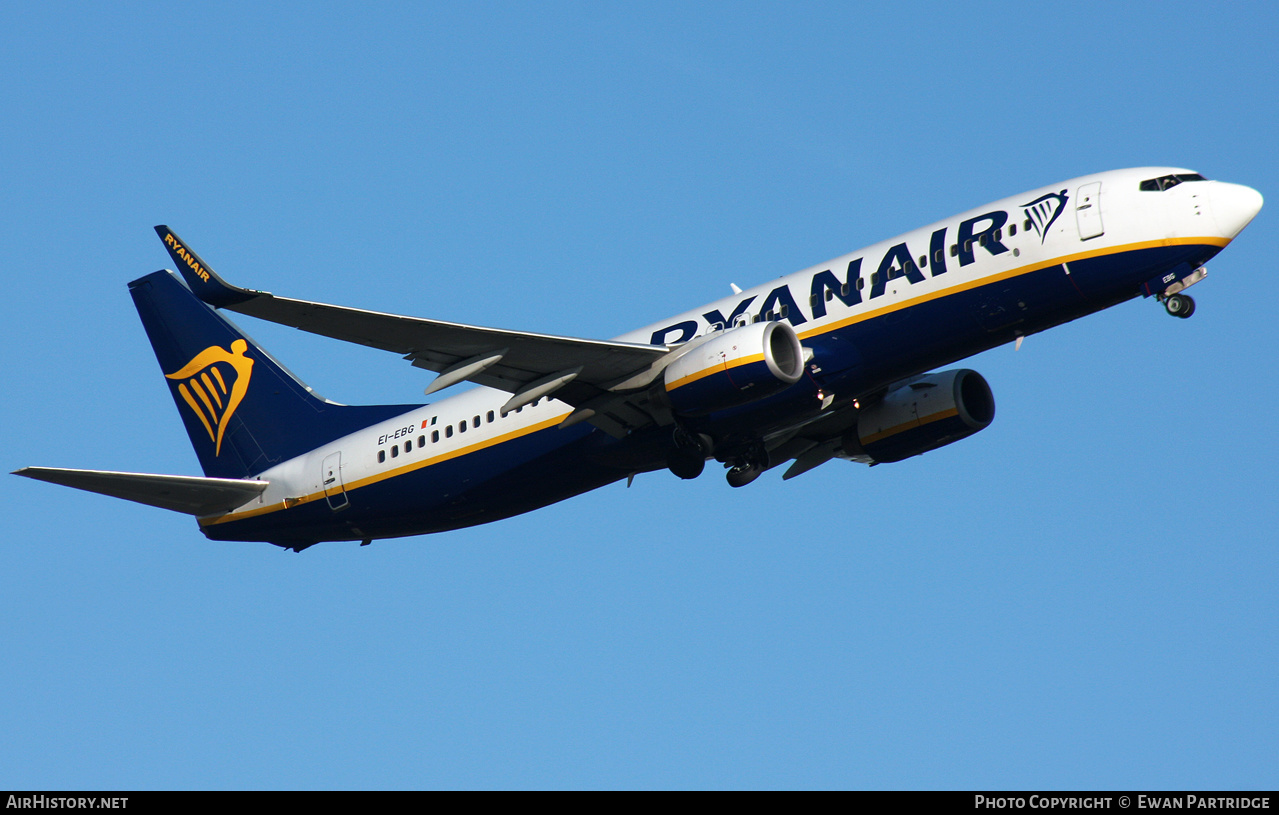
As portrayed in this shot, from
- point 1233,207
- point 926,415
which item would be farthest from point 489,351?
point 1233,207

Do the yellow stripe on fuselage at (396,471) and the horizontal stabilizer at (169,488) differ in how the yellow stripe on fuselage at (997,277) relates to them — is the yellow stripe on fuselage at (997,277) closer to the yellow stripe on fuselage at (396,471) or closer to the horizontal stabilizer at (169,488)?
the yellow stripe on fuselage at (396,471)

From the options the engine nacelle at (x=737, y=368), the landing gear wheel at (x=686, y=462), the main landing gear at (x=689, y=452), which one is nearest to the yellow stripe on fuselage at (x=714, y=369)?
the engine nacelle at (x=737, y=368)

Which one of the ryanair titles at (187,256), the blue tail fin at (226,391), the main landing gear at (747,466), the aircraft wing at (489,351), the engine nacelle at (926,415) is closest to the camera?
the aircraft wing at (489,351)

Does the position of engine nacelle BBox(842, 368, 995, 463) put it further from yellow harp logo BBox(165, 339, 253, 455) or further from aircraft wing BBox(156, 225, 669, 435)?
yellow harp logo BBox(165, 339, 253, 455)

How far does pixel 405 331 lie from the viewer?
2716 centimetres

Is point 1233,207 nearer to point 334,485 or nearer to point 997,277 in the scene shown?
point 997,277

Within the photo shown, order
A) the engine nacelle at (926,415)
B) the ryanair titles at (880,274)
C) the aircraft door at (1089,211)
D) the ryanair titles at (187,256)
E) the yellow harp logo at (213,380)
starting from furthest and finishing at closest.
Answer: the yellow harp logo at (213,380) < the engine nacelle at (926,415) < the ryanair titles at (880,274) < the aircraft door at (1089,211) < the ryanair titles at (187,256)

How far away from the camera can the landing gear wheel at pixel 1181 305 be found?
2814 cm

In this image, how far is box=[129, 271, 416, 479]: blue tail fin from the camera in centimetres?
3644

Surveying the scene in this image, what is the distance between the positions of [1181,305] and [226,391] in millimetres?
24392

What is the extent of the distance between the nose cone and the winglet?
61.1ft

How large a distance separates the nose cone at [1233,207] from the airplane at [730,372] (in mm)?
41

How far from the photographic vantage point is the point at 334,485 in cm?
3394
